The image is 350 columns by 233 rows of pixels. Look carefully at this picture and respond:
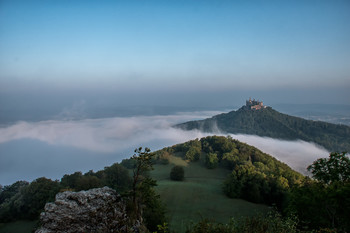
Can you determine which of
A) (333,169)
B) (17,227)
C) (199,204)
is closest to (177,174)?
(199,204)

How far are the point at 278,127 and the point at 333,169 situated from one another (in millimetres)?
137884

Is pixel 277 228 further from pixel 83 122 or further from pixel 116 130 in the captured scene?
pixel 83 122

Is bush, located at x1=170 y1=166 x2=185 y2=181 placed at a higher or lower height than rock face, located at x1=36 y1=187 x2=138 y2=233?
lower

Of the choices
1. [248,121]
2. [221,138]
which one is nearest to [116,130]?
[248,121]

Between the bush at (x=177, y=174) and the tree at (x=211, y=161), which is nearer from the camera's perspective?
the bush at (x=177, y=174)

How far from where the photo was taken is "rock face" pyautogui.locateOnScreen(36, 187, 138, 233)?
9312 millimetres

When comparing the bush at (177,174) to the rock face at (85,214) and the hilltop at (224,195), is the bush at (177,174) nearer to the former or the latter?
the hilltop at (224,195)

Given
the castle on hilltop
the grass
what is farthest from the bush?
the castle on hilltop

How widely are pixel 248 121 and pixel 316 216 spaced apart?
143 m

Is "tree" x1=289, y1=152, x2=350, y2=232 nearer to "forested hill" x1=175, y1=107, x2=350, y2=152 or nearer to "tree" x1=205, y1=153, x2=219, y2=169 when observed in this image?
"tree" x1=205, y1=153, x2=219, y2=169

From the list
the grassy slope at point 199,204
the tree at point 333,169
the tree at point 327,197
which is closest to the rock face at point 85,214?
the tree at point 327,197

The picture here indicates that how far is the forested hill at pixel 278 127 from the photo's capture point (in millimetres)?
126188

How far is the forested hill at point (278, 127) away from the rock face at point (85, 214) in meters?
142

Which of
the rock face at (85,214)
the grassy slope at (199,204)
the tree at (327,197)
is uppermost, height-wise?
the rock face at (85,214)
